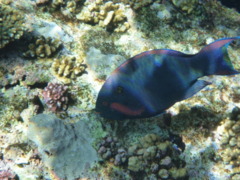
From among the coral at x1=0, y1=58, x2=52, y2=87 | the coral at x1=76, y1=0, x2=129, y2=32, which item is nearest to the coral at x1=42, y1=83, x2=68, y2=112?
the coral at x1=0, y1=58, x2=52, y2=87

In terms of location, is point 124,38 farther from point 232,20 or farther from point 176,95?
point 232,20

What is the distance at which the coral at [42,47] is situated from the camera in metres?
4.29

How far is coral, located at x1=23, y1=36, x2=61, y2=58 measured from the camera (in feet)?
Result: 14.1

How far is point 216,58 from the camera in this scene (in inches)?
103

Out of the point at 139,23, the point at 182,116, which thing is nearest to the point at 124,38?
the point at 139,23

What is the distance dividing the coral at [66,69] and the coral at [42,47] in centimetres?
30

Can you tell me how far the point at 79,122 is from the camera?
3672 mm

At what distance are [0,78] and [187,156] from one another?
→ 3.53 m

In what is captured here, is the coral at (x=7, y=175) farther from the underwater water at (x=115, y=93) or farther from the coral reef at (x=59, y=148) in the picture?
the coral reef at (x=59, y=148)

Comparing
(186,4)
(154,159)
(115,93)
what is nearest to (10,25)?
(115,93)

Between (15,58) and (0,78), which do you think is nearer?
(0,78)

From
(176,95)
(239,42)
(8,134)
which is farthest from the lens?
(239,42)

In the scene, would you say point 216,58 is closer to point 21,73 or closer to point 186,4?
point 21,73

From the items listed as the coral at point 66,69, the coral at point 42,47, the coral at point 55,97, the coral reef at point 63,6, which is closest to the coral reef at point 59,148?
the coral at point 55,97
